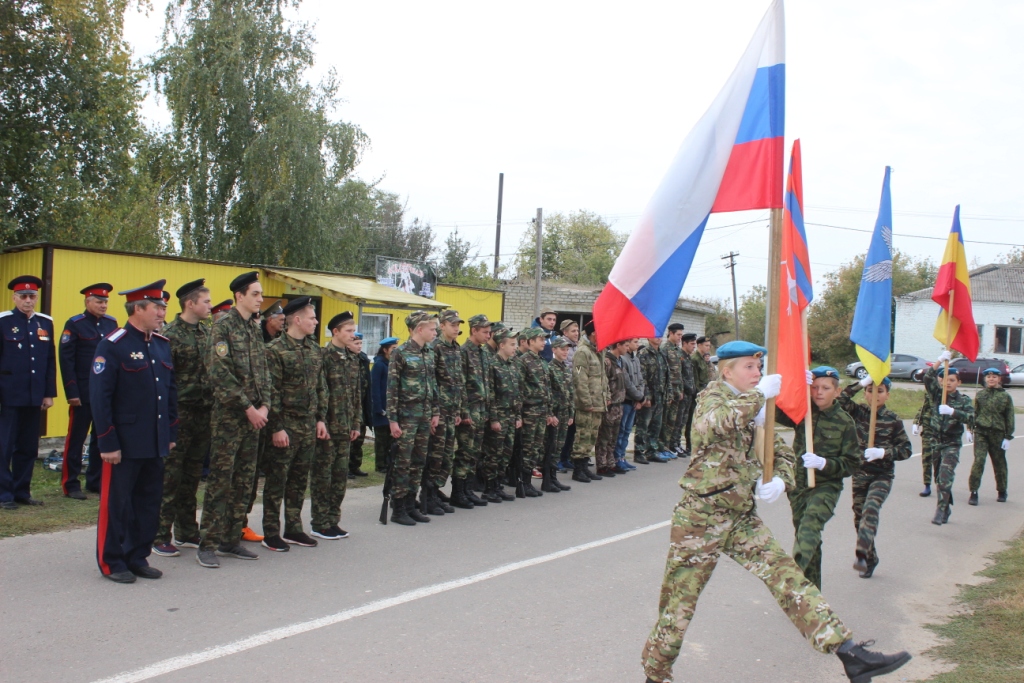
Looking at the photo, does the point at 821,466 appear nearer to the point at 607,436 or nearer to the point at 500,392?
the point at 500,392

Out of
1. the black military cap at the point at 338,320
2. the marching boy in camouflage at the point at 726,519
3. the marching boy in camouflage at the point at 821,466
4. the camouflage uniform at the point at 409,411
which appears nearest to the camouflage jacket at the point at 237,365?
the black military cap at the point at 338,320

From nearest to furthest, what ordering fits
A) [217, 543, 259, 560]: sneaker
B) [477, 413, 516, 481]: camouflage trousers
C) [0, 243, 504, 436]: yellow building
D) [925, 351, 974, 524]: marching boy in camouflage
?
[217, 543, 259, 560]: sneaker → [477, 413, 516, 481]: camouflage trousers → [925, 351, 974, 524]: marching boy in camouflage → [0, 243, 504, 436]: yellow building

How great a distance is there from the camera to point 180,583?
5.72 metres

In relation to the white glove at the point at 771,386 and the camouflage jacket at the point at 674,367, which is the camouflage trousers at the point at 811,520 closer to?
the white glove at the point at 771,386

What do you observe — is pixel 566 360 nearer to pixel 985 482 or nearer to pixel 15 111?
pixel 985 482

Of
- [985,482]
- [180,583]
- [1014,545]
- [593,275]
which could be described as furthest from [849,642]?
[593,275]

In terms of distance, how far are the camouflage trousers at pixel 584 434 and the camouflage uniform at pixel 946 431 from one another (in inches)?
166

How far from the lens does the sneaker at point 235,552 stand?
6.43 m

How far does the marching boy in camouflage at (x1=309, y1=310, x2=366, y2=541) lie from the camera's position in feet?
23.5

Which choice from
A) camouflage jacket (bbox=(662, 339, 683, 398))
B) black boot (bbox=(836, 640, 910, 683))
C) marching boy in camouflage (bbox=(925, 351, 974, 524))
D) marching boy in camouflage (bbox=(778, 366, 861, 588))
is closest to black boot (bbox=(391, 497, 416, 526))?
marching boy in camouflage (bbox=(778, 366, 861, 588))

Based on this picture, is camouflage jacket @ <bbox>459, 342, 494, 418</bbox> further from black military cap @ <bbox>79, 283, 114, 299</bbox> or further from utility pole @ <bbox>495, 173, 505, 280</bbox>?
utility pole @ <bbox>495, 173, 505, 280</bbox>

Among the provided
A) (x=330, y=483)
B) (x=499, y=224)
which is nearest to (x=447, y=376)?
(x=330, y=483)

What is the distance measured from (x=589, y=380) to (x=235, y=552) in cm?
576

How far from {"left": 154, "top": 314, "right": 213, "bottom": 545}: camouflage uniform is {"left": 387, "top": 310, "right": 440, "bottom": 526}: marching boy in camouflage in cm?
176
